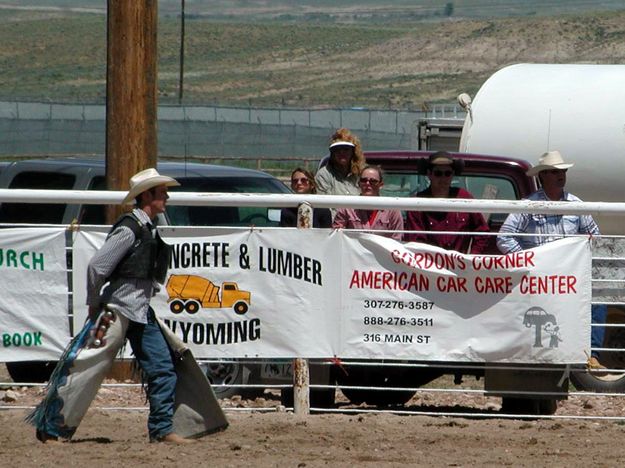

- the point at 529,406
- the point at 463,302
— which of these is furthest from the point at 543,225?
the point at 529,406

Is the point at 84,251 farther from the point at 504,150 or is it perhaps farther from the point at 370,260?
the point at 504,150

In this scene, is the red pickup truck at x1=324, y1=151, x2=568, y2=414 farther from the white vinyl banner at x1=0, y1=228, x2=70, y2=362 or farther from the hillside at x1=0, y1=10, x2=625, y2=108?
the hillside at x1=0, y1=10, x2=625, y2=108

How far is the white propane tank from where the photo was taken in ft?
48.5

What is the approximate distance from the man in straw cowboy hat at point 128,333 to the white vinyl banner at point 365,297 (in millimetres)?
904

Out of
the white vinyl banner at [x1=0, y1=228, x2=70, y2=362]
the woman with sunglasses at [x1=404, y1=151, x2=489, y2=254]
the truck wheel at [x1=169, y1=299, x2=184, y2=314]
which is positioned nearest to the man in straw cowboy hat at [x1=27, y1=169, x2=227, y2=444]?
the truck wheel at [x1=169, y1=299, x2=184, y2=314]

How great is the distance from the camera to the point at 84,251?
9.29 meters

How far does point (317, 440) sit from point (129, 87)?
9.79ft

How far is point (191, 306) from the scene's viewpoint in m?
9.30

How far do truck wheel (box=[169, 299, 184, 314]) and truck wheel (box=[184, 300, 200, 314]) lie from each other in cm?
3

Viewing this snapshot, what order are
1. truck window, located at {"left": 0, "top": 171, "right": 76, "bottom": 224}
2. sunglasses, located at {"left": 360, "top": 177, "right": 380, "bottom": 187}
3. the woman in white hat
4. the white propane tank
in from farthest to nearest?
the white propane tank → truck window, located at {"left": 0, "top": 171, "right": 76, "bottom": 224} → the woman in white hat → sunglasses, located at {"left": 360, "top": 177, "right": 380, "bottom": 187}

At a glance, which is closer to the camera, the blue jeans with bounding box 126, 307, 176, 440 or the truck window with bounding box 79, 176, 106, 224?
the blue jeans with bounding box 126, 307, 176, 440

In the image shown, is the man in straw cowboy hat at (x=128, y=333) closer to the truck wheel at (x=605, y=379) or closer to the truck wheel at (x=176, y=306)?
the truck wheel at (x=176, y=306)

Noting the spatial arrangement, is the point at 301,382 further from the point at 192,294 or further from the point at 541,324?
the point at 541,324

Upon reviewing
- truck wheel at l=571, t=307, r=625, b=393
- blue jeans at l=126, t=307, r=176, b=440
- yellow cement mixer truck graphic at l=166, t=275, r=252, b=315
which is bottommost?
truck wheel at l=571, t=307, r=625, b=393
